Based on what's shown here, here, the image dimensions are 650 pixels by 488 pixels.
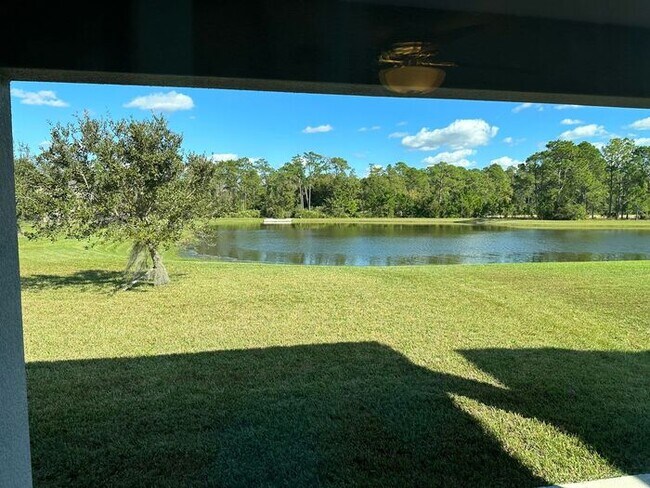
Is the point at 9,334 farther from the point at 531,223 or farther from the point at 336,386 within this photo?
the point at 531,223

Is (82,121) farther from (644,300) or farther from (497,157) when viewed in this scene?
(497,157)

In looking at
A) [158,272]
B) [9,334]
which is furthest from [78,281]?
[9,334]

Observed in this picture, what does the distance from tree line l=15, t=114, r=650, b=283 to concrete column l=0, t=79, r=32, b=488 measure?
17.4ft

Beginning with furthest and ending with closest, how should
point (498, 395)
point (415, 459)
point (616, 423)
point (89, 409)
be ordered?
point (498, 395) → point (89, 409) → point (616, 423) → point (415, 459)

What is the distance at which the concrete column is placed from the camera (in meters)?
1.55

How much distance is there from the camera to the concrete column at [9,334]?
155 centimetres

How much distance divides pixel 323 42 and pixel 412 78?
0.35m

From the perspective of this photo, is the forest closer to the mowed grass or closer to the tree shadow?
the tree shadow

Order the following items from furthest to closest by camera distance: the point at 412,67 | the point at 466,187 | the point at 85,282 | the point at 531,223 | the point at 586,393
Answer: the point at 466,187 → the point at 531,223 → the point at 85,282 → the point at 586,393 → the point at 412,67

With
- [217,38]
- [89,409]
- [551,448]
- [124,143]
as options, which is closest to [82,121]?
[124,143]

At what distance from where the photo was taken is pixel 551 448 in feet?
8.64

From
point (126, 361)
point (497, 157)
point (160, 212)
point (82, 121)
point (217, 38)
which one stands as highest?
point (497, 157)

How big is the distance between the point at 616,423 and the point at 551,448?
649 mm

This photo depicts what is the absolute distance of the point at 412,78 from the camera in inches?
69.4
